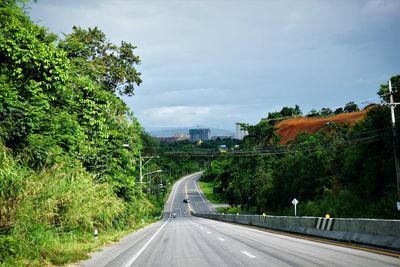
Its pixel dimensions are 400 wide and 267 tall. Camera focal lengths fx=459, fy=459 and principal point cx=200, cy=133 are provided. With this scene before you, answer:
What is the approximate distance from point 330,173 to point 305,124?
232ft

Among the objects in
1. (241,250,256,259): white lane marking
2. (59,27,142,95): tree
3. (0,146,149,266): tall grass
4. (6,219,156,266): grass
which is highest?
(59,27,142,95): tree

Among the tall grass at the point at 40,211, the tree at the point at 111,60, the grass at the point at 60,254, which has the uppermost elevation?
the tree at the point at 111,60

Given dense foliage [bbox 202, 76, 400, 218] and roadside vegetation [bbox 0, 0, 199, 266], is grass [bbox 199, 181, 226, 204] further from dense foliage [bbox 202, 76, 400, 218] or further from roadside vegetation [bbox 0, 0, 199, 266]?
roadside vegetation [bbox 0, 0, 199, 266]

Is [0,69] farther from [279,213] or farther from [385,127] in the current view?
[279,213]

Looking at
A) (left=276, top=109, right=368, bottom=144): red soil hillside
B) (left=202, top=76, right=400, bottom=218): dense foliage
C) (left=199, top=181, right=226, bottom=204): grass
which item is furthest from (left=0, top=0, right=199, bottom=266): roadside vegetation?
(left=199, top=181, right=226, bottom=204): grass

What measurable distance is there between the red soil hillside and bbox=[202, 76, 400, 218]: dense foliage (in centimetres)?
2472

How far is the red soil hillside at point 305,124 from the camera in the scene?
120188 mm

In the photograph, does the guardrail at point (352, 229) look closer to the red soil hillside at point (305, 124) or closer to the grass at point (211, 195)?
the red soil hillside at point (305, 124)

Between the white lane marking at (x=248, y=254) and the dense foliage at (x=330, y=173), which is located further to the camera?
the dense foliage at (x=330, y=173)

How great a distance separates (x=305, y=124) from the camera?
13375 cm

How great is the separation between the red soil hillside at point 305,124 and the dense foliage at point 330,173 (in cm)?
2472

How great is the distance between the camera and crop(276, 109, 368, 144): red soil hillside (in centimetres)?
12019

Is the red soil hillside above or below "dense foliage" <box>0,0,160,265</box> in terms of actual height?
above

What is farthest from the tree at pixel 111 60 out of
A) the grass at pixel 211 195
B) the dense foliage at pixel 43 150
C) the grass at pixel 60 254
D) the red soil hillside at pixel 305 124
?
the grass at pixel 211 195
